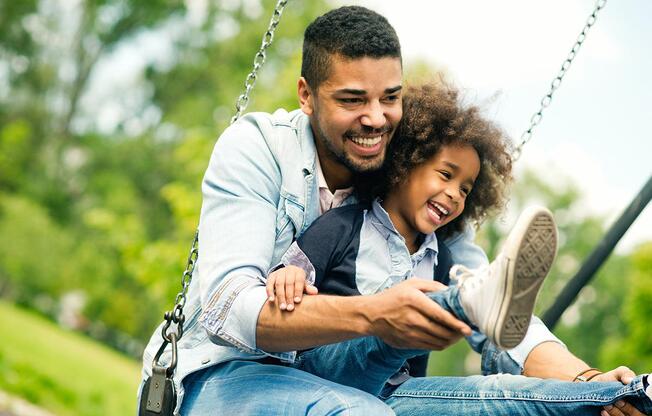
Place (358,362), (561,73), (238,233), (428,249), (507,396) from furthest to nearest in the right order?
1. (561,73)
2. (428,249)
3. (507,396)
4. (238,233)
5. (358,362)

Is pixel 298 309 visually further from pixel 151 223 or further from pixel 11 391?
pixel 151 223

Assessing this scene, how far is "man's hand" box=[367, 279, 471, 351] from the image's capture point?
1875 mm

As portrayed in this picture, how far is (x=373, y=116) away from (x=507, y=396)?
3.01 ft

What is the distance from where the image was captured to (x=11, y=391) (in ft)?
26.6

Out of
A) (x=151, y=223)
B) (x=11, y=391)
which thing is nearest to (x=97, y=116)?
(x=151, y=223)

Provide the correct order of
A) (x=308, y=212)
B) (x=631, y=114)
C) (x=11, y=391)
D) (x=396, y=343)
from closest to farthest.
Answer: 1. (x=396, y=343)
2. (x=308, y=212)
3. (x=11, y=391)
4. (x=631, y=114)

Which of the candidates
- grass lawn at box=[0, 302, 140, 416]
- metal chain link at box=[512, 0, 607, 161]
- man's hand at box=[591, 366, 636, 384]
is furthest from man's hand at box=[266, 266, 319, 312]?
grass lawn at box=[0, 302, 140, 416]

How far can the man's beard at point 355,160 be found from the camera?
2.69 meters

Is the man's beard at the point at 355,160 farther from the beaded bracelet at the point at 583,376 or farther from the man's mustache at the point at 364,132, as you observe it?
the beaded bracelet at the point at 583,376

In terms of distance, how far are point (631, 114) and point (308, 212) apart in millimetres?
22571

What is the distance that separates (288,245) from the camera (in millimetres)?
2566

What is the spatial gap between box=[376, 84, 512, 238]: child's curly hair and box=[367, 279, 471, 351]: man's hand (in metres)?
0.89

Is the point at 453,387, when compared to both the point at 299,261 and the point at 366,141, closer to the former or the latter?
the point at 299,261

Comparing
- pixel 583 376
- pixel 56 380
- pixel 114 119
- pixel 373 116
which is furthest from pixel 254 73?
pixel 114 119
